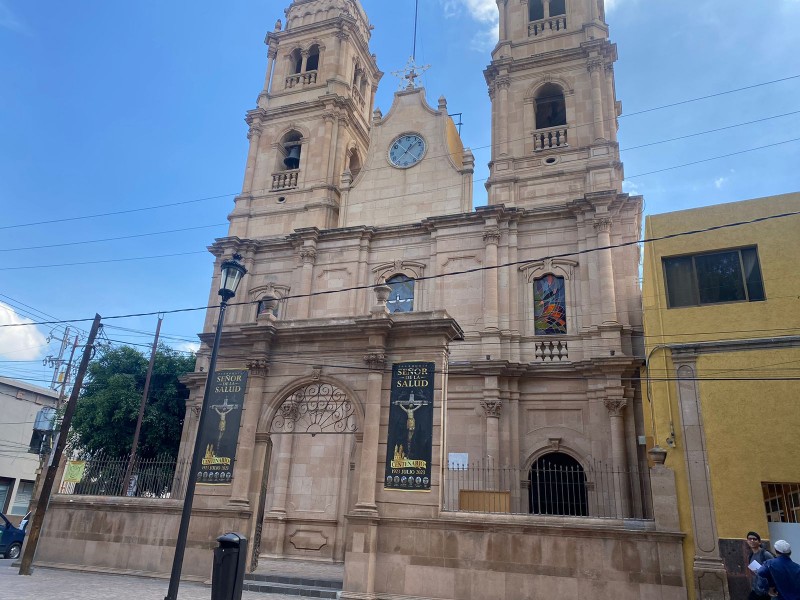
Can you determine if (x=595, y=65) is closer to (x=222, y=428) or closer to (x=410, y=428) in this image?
(x=410, y=428)

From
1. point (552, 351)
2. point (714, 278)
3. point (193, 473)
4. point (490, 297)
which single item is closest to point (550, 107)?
point (490, 297)

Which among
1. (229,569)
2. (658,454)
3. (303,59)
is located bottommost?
(229,569)

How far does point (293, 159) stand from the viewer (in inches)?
1102

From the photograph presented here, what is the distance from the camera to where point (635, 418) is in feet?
59.2

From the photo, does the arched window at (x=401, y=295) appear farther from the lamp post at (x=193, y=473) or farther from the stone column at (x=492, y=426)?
the lamp post at (x=193, y=473)

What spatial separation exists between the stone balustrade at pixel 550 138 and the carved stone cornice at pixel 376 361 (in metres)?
13.4

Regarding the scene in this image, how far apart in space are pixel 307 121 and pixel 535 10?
11413 millimetres

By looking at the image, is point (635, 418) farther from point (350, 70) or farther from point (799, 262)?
point (350, 70)

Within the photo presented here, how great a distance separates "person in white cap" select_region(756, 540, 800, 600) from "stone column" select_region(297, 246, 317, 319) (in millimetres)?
17578

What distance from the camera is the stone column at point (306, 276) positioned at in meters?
22.9

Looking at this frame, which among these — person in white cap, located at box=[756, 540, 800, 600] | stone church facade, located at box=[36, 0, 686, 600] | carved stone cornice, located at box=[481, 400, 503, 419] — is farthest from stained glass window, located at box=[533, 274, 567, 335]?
person in white cap, located at box=[756, 540, 800, 600]

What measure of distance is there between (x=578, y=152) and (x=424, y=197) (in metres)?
6.09

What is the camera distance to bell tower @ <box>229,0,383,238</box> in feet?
85.7

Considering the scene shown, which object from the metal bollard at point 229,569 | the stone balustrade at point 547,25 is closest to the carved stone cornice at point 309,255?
the stone balustrade at point 547,25
